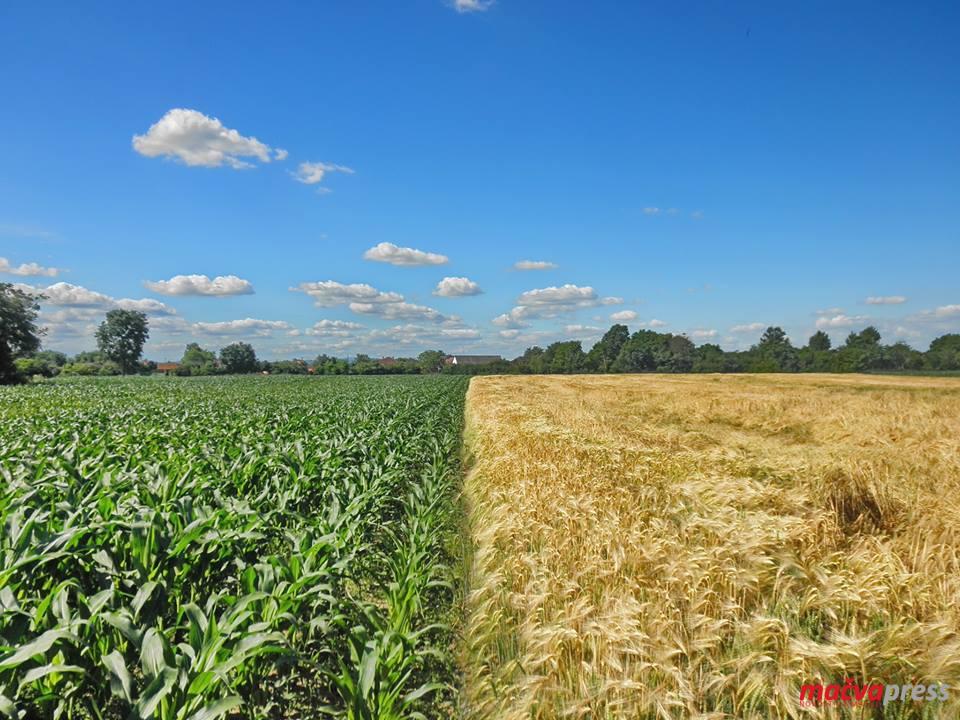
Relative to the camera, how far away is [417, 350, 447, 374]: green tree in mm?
135863

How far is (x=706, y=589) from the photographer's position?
3.49 m

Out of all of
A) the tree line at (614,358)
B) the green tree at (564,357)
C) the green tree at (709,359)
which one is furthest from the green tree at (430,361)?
the green tree at (709,359)

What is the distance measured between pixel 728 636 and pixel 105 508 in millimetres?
5083

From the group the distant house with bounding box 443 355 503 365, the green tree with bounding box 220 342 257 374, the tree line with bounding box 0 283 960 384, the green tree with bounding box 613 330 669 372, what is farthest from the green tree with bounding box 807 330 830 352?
the green tree with bounding box 220 342 257 374

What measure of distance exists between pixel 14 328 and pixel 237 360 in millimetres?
72737

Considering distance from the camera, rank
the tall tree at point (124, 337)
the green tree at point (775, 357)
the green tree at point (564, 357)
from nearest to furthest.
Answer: the green tree at point (775, 357) < the tall tree at point (124, 337) < the green tree at point (564, 357)

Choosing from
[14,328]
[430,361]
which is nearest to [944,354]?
[430,361]

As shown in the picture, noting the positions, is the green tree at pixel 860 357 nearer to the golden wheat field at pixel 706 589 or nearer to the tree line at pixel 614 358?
the tree line at pixel 614 358

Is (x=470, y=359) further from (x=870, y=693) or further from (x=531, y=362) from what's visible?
(x=870, y=693)

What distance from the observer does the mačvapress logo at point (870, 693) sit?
2.65 metres

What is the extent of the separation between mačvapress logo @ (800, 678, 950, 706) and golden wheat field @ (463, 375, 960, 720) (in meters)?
0.04

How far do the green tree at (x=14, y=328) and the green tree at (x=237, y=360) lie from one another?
68.2 m

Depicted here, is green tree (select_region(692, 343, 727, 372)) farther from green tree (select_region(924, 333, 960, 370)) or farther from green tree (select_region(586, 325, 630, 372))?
green tree (select_region(924, 333, 960, 370))

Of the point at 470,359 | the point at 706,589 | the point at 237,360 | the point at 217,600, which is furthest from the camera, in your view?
the point at 470,359
